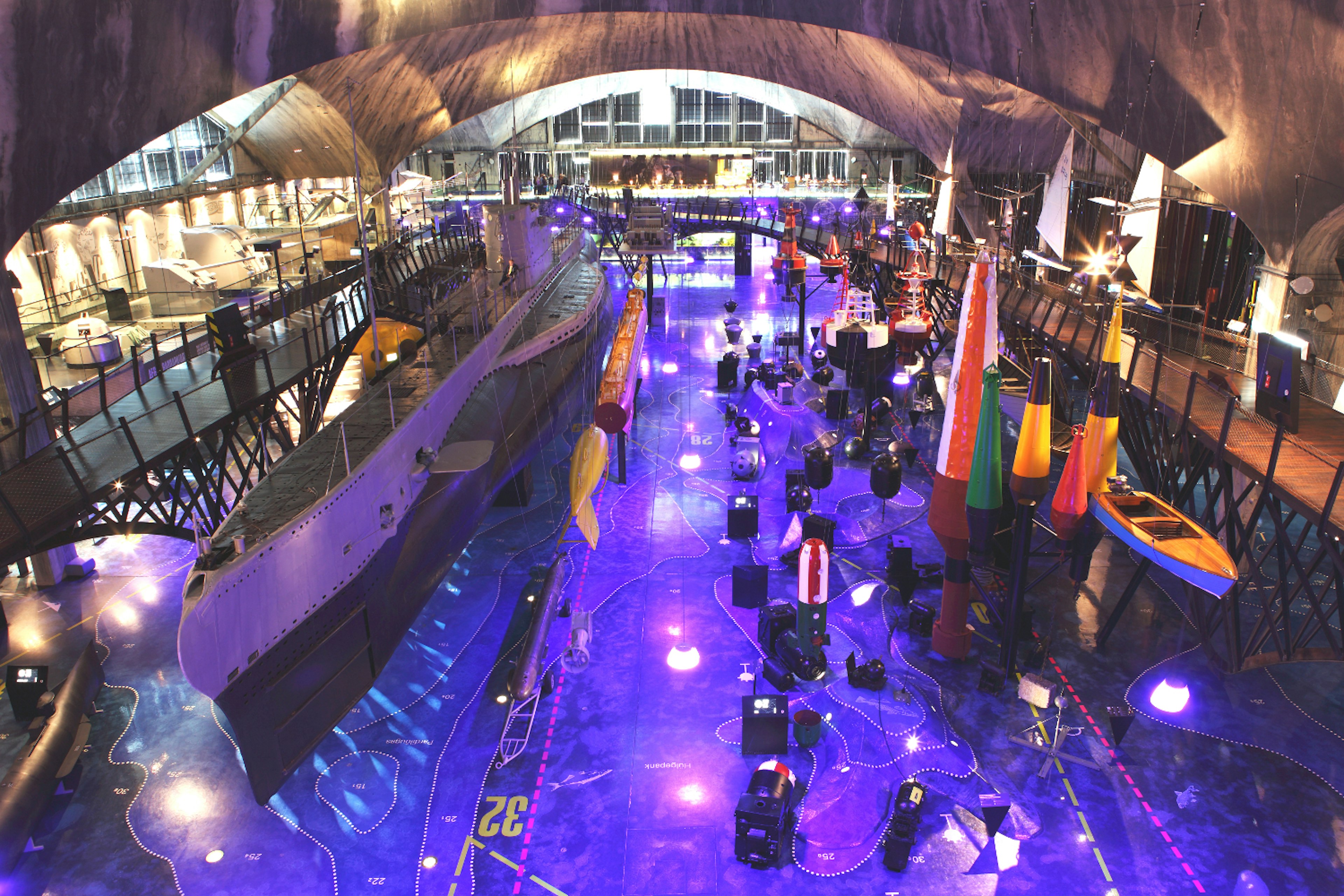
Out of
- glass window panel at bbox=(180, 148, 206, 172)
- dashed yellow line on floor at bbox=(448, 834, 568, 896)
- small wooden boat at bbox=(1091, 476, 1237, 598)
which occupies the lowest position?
dashed yellow line on floor at bbox=(448, 834, 568, 896)

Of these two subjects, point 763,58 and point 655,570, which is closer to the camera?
point 655,570

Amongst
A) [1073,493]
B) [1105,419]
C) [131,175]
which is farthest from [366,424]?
[131,175]

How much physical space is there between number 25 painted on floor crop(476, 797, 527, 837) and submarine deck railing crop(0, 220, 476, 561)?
6401 millimetres

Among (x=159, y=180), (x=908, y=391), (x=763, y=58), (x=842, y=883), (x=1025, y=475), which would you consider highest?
(x=763, y=58)

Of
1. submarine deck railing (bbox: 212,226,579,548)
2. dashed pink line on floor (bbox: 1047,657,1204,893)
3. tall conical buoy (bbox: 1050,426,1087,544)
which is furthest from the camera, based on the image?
tall conical buoy (bbox: 1050,426,1087,544)

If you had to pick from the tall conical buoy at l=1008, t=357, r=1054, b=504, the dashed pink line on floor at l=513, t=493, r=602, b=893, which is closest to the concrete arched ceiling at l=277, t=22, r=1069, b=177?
the tall conical buoy at l=1008, t=357, r=1054, b=504

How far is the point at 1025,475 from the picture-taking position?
1230 cm

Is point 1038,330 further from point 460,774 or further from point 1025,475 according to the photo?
point 460,774

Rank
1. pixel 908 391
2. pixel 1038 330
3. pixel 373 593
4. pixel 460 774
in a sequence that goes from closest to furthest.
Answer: pixel 460 774 < pixel 373 593 < pixel 1038 330 < pixel 908 391

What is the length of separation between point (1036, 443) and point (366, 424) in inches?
418

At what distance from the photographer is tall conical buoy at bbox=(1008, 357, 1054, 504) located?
40.0 ft

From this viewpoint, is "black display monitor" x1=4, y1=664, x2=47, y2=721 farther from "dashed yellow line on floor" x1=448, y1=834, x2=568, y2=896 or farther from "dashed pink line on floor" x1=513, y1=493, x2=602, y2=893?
"dashed pink line on floor" x1=513, y1=493, x2=602, y2=893

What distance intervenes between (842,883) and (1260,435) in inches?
337

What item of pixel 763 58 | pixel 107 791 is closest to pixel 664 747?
pixel 107 791
